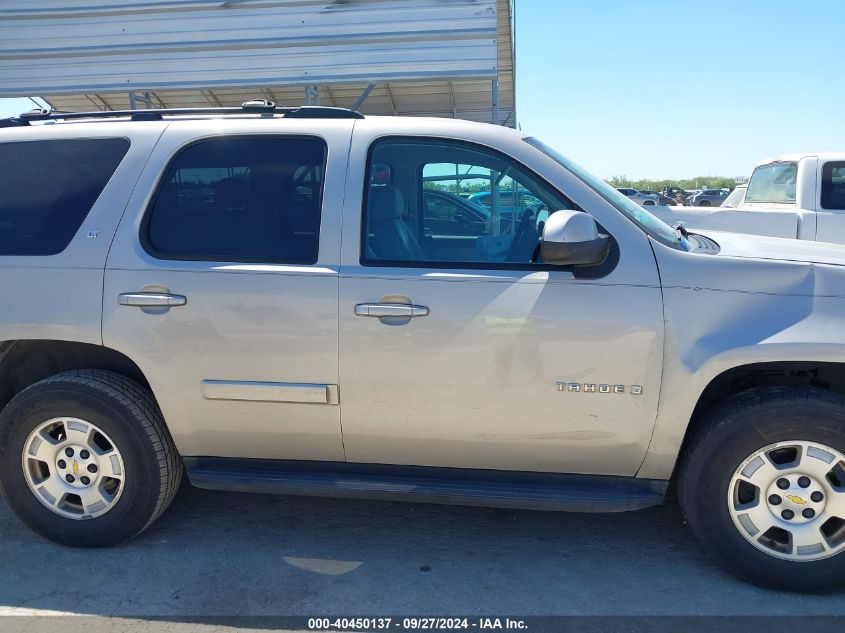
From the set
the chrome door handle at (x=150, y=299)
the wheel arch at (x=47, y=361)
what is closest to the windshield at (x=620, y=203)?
the chrome door handle at (x=150, y=299)

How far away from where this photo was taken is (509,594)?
288cm

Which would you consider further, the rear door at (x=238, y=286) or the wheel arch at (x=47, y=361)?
the wheel arch at (x=47, y=361)

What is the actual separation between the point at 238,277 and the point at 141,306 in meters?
0.46

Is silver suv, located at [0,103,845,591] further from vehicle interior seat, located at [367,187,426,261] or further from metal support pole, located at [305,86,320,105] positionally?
metal support pole, located at [305,86,320,105]

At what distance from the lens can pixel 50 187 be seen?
3254 millimetres

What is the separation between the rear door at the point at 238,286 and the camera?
9.73 ft

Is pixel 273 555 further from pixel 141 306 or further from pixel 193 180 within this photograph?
pixel 193 180

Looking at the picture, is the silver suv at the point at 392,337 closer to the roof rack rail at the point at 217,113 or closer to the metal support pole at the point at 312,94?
the roof rack rail at the point at 217,113

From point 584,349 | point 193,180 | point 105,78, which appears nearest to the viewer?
point 584,349

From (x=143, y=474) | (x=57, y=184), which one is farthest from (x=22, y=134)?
(x=143, y=474)

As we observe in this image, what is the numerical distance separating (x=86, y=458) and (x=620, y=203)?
9.03ft

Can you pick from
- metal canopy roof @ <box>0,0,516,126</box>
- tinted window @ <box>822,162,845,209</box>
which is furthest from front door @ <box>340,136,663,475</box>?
metal canopy roof @ <box>0,0,516,126</box>

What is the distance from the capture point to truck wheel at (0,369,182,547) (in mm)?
3121

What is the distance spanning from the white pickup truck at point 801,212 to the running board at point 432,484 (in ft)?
15.2
